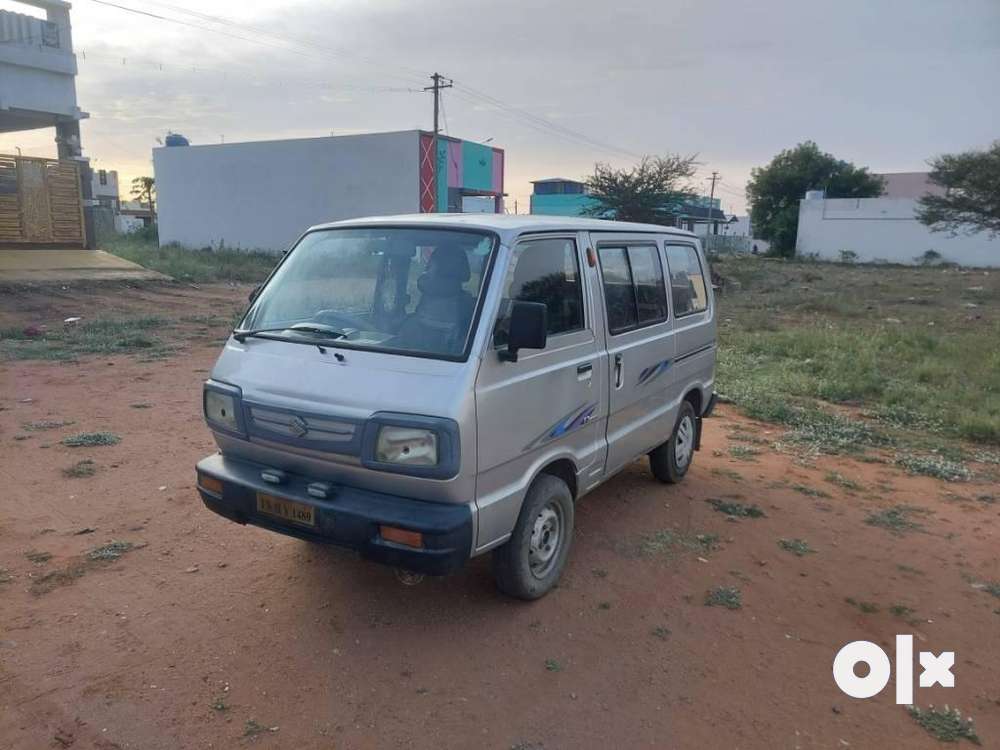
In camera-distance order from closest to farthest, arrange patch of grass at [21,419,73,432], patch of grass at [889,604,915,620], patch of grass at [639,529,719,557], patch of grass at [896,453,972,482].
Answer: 1. patch of grass at [889,604,915,620]
2. patch of grass at [639,529,719,557]
3. patch of grass at [896,453,972,482]
4. patch of grass at [21,419,73,432]

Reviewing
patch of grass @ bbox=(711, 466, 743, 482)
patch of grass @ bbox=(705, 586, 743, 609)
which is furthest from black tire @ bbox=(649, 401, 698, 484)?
patch of grass @ bbox=(705, 586, 743, 609)

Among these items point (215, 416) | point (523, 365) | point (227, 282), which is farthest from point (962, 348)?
point (227, 282)

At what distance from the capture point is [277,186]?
36.8 metres

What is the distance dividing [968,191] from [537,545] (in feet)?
120

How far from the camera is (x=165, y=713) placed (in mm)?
2947

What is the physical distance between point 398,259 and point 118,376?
21.9 ft

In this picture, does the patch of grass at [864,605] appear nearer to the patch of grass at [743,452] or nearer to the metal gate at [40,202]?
the patch of grass at [743,452]

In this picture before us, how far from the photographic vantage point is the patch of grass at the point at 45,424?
6.64 meters

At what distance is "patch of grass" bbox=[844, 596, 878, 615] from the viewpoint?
3.98 meters

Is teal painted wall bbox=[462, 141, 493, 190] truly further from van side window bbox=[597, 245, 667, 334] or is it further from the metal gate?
van side window bbox=[597, 245, 667, 334]

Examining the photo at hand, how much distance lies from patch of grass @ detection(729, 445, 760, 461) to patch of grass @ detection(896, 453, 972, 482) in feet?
4.22

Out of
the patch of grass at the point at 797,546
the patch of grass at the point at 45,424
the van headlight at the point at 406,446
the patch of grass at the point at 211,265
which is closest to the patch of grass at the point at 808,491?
the patch of grass at the point at 797,546

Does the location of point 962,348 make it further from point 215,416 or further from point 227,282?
point 227,282

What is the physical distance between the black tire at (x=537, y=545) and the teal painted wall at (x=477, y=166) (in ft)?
108
